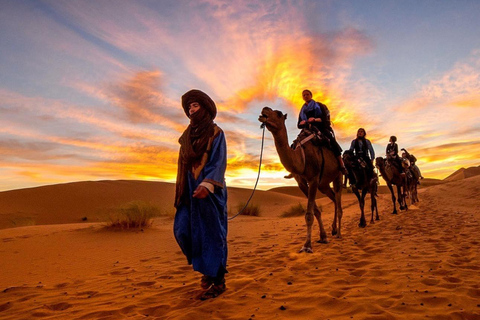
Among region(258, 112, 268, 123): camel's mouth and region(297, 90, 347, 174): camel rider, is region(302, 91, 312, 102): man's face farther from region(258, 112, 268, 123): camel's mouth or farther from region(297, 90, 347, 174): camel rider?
region(258, 112, 268, 123): camel's mouth

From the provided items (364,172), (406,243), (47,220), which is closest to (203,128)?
(406,243)

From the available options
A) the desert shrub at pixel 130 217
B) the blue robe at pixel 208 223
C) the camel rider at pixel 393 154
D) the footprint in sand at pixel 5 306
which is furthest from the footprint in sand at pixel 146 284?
the camel rider at pixel 393 154

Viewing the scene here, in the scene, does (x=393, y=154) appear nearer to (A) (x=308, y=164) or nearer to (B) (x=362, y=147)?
(B) (x=362, y=147)

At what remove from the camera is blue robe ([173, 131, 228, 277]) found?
3.53 m

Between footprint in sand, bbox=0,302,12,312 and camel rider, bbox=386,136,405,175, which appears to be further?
camel rider, bbox=386,136,405,175

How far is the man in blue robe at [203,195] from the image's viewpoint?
3.54 metres

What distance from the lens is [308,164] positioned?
622 cm

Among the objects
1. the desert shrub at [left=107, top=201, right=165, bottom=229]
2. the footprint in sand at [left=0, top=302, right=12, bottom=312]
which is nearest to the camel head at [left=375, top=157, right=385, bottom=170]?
the desert shrub at [left=107, top=201, right=165, bottom=229]

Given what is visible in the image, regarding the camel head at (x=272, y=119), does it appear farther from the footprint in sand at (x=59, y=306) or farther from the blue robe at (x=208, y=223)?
the footprint in sand at (x=59, y=306)

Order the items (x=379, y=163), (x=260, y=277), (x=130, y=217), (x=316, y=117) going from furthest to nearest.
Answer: (x=379, y=163), (x=130, y=217), (x=316, y=117), (x=260, y=277)

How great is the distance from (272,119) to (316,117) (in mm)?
2320

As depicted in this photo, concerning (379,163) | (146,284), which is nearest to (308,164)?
(146,284)

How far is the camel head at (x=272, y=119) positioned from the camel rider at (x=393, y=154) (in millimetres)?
9729

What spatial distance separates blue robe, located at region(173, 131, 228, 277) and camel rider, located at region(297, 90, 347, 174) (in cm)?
383
